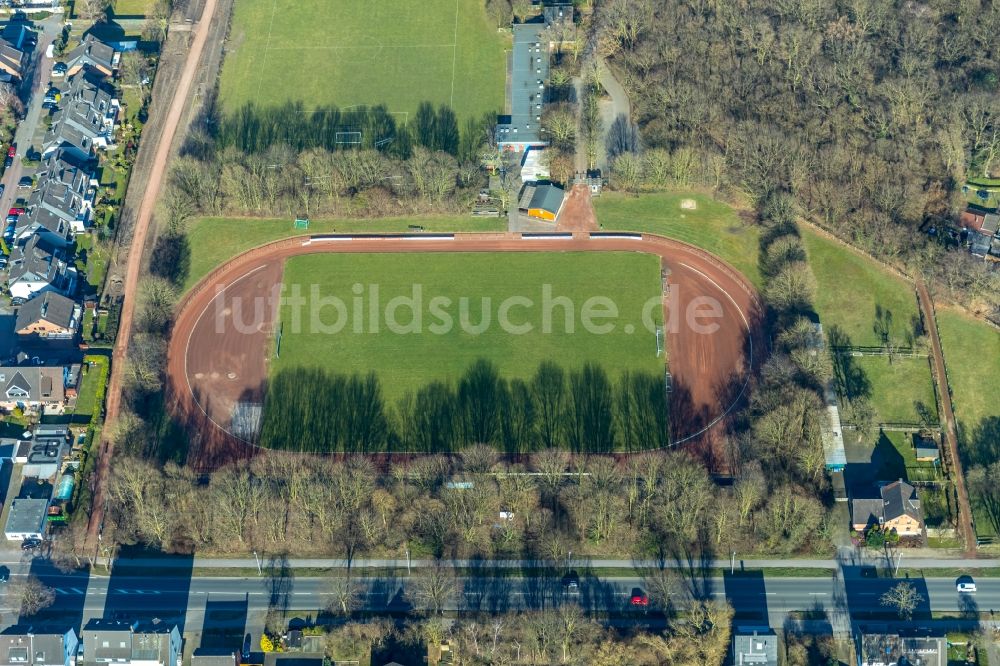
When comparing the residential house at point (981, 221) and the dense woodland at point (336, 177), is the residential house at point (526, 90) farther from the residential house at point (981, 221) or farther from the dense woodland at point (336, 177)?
the residential house at point (981, 221)

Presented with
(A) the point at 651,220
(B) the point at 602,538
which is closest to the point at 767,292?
(A) the point at 651,220

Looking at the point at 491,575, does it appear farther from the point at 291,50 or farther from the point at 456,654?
the point at 291,50

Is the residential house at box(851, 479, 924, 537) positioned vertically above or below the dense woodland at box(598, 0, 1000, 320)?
below

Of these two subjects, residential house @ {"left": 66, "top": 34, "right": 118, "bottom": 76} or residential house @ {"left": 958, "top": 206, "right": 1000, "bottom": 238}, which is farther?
residential house @ {"left": 66, "top": 34, "right": 118, "bottom": 76}

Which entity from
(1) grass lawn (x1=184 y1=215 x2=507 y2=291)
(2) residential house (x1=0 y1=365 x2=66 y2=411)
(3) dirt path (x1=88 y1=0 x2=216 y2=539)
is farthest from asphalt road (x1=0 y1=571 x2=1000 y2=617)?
(1) grass lawn (x1=184 y1=215 x2=507 y2=291)

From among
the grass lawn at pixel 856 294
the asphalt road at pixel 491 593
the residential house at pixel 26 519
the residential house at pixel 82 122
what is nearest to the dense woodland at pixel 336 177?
the residential house at pixel 82 122

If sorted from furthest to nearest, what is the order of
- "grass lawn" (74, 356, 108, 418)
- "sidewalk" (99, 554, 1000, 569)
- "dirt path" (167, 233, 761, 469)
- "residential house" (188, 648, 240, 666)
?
"grass lawn" (74, 356, 108, 418) → "dirt path" (167, 233, 761, 469) → "sidewalk" (99, 554, 1000, 569) → "residential house" (188, 648, 240, 666)

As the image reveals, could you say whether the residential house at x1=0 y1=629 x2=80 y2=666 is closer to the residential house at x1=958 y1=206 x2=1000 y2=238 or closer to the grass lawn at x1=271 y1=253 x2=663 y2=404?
the grass lawn at x1=271 y1=253 x2=663 y2=404

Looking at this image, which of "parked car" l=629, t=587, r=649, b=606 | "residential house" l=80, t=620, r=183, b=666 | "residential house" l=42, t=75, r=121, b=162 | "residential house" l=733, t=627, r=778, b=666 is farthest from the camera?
"residential house" l=42, t=75, r=121, b=162
